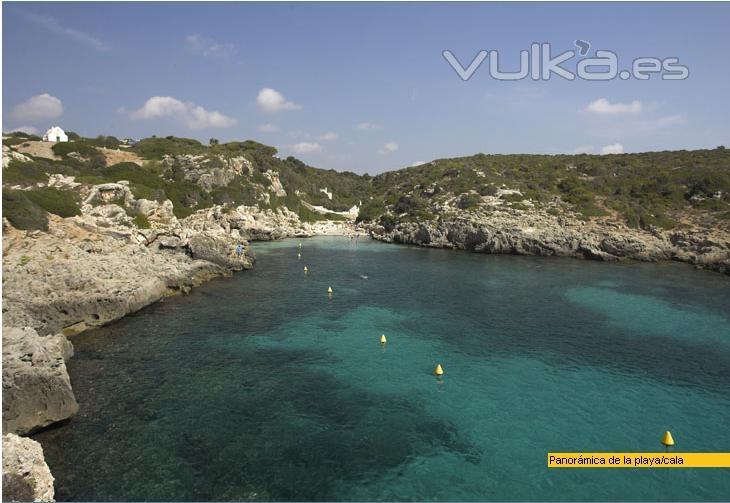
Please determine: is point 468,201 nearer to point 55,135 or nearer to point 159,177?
point 159,177

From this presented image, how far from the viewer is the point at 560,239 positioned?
72.1m

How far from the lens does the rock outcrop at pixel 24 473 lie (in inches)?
520

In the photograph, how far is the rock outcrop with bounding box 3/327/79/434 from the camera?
18.2 metres

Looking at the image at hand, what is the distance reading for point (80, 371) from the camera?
963 inches

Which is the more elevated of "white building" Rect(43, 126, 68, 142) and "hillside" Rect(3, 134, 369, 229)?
"white building" Rect(43, 126, 68, 142)

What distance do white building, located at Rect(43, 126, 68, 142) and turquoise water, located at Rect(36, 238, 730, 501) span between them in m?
89.9

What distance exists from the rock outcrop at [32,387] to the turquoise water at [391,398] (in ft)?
2.78

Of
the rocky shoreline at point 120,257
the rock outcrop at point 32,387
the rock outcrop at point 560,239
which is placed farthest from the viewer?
the rock outcrop at point 560,239

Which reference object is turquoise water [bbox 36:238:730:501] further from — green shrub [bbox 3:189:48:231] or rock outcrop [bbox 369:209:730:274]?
rock outcrop [bbox 369:209:730:274]

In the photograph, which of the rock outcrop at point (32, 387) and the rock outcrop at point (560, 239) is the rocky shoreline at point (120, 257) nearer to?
the rock outcrop at point (32, 387)

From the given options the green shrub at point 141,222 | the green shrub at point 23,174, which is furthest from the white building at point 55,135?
the green shrub at point 141,222

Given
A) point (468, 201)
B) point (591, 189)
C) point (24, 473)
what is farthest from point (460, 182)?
point (24, 473)

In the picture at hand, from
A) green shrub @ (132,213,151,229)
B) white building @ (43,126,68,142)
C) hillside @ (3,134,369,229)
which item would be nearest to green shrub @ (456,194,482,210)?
hillside @ (3,134,369,229)
